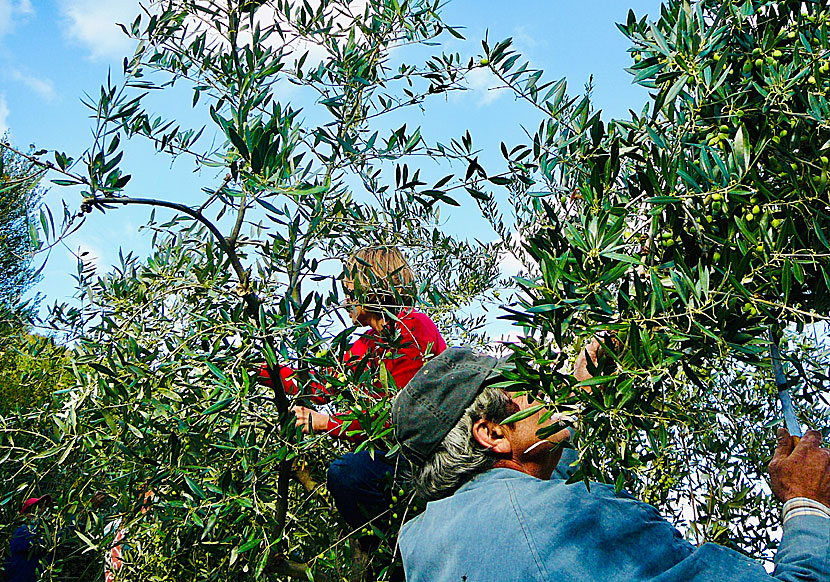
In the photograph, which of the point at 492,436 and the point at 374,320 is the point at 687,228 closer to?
the point at 492,436

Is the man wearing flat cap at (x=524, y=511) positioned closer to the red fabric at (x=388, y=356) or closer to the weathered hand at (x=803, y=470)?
the weathered hand at (x=803, y=470)

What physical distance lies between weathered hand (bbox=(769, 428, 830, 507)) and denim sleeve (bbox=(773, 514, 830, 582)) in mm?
65

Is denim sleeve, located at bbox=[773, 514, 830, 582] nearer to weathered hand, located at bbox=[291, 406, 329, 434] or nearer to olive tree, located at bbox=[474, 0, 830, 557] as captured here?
olive tree, located at bbox=[474, 0, 830, 557]

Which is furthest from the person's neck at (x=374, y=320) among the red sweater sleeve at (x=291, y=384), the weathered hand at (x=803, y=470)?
the weathered hand at (x=803, y=470)

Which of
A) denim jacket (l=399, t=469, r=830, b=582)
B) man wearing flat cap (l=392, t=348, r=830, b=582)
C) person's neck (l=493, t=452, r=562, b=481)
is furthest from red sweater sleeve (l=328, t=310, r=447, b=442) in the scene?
denim jacket (l=399, t=469, r=830, b=582)

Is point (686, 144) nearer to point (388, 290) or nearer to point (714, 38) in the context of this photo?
point (714, 38)

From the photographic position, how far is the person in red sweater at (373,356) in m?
2.49

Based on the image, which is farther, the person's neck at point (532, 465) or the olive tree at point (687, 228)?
the person's neck at point (532, 465)

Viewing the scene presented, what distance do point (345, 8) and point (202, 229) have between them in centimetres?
100

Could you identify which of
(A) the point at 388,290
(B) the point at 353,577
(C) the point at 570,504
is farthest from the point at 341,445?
(C) the point at 570,504

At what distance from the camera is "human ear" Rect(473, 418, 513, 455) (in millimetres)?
2189

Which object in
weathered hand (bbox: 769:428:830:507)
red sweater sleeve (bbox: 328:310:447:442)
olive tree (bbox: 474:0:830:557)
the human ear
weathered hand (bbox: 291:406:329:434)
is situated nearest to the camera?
olive tree (bbox: 474:0:830:557)

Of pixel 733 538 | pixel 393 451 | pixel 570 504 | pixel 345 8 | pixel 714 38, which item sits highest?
pixel 345 8

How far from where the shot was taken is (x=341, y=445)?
10.7 ft
